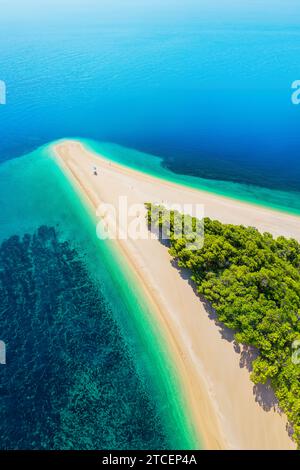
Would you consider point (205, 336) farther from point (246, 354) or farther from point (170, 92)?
point (170, 92)

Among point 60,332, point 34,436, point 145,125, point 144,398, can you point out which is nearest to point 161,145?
point 145,125

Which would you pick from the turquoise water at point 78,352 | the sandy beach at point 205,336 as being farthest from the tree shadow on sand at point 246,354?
the turquoise water at point 78,352

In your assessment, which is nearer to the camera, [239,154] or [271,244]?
[271,244]

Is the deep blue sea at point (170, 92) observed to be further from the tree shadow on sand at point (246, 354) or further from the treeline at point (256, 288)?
the tree shadow on sand at point (246, 354)

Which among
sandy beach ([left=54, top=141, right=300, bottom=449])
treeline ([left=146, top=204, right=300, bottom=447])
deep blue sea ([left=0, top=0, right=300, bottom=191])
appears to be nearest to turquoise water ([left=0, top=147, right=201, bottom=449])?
sandy beach ([left=54, top=141, right=300, bottom=449])

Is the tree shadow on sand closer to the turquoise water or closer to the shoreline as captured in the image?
the turquoise water
